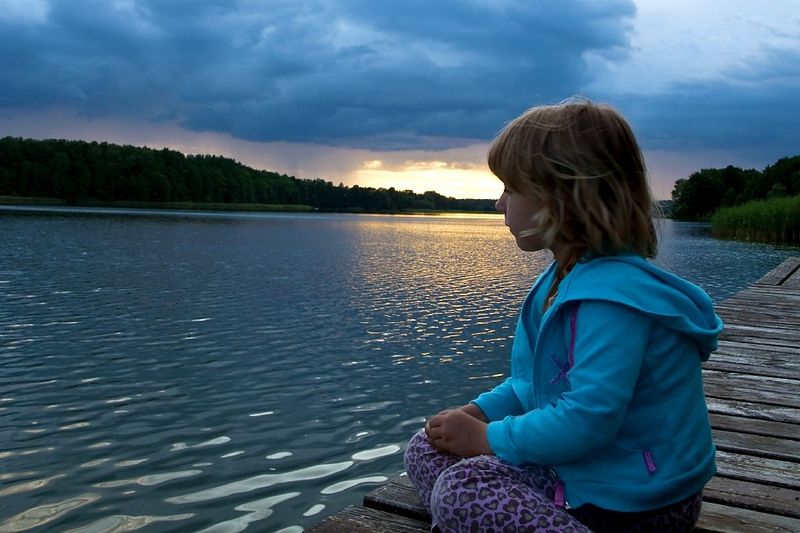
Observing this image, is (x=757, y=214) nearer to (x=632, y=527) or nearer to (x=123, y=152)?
(x=632, y=527)

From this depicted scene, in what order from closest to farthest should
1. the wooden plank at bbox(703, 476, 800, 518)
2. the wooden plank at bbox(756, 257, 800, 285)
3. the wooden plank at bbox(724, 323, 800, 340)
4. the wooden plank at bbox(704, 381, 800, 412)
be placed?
the wooden plank at bbox(703, 476, 800, 518) → the wooden plank at bbox(704, 381, 800, 412) → the wooden plank at bbox(724, 323, 800, 340) → the wooden plank at bbox(756, 257, 800, 285)

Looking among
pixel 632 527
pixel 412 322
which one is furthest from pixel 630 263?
pixel 412 322

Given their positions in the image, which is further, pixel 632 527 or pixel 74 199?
pixel 74 199

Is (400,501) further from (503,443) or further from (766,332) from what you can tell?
(766,332)

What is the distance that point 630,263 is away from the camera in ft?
5.94

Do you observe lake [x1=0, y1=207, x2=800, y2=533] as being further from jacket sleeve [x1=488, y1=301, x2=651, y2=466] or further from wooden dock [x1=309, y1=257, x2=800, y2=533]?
wooden dock [x1=309, y1=257, x2=800, y2=533]

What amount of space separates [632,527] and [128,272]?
17395 millimetres

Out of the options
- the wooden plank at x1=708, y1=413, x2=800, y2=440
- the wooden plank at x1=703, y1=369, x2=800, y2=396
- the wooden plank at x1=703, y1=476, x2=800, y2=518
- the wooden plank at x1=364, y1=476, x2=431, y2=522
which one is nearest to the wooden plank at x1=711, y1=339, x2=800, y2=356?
the wooden plank at x1=703, y1=369, x2=800, y2=396

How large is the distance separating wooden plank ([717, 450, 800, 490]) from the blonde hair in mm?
1705

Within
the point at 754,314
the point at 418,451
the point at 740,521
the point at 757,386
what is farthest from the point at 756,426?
the point at 754,314

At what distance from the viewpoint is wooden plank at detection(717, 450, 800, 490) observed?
3027 millimetres

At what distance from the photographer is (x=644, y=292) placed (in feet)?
5.73

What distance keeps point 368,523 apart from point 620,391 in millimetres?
1119

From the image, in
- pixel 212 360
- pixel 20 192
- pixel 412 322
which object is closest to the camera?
pixel 212 360
